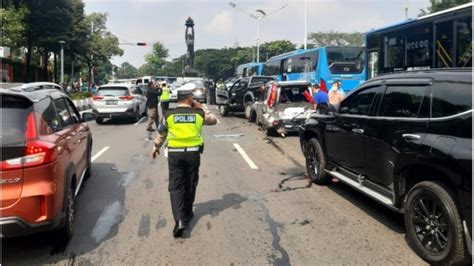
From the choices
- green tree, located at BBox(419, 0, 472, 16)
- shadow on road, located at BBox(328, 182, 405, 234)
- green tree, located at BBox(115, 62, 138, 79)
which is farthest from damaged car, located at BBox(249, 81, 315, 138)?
green tree, located at BBox(115, 62, 138, 79)

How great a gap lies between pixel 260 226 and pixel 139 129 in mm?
12256

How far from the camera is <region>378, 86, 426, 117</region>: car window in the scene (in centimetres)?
501

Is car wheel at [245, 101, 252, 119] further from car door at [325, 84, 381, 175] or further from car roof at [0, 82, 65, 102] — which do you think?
car roof at [0, 82, 65, 102]

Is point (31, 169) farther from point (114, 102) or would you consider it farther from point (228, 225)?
point (114, 102)

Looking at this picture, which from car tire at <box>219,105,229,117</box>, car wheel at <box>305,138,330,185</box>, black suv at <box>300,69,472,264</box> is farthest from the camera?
→ car tire at <box>219,105,229,117</box>

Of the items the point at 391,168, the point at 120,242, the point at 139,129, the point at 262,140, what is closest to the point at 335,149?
the point at 391,168

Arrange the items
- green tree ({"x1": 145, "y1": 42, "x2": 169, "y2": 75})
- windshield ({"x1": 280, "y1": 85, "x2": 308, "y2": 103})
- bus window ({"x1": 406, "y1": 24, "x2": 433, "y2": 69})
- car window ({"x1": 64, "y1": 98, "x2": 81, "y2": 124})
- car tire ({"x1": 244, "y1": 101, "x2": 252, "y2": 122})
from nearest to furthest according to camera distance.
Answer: car window ({"x1": 64, "y1": 98, "x2": 81, "y2": 124}) < bus window ({"x1": 406, "y1": 24, "x2": 433, "y2": 69}) < windshield ({"x1": 280, "y1": 85, "x2": 308, "y2": 103}) < car tire ({"x1": 244, "y1": 101, "x2": 252, "y2": 122}) < green tree ({"x1": 145, "y1": 42, "x2": 169, "y2": 75})

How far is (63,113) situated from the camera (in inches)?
241

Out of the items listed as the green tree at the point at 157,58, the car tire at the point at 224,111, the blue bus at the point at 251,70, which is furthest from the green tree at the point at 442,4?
the green tree at the point at 157,58

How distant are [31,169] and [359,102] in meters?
4.07

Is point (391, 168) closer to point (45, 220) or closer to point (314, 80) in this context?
point (45, 220)

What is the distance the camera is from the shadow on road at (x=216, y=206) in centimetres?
614

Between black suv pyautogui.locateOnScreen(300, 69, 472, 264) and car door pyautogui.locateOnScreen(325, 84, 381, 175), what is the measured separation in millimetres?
13

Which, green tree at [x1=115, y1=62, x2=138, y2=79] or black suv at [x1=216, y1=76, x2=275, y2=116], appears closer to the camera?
black suv at [x1=216, y1=76, x2=275, y2=116]
